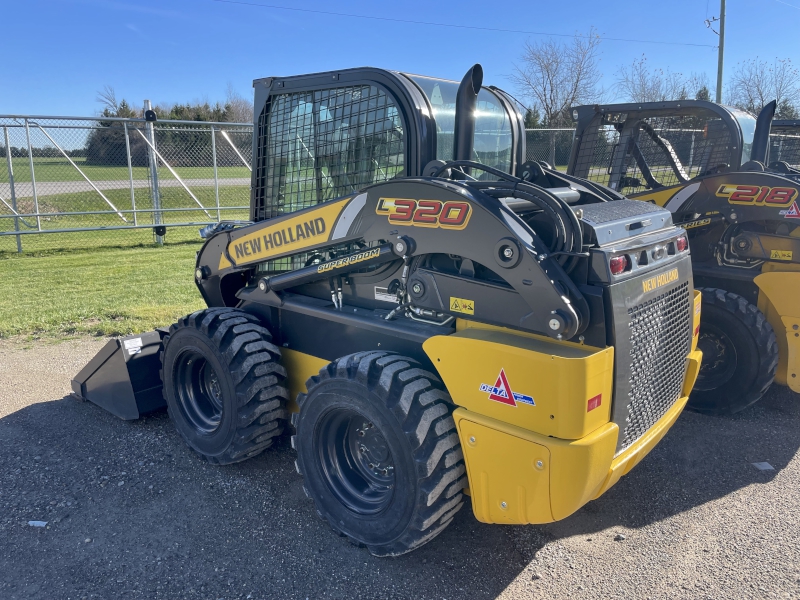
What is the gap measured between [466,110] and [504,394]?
4.69 ft

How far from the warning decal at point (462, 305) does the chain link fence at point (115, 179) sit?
10.0 m

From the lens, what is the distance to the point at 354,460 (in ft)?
10.8

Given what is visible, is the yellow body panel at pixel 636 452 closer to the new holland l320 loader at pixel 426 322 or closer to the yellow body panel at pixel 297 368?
the new holland l320 loader at pixel 426 322

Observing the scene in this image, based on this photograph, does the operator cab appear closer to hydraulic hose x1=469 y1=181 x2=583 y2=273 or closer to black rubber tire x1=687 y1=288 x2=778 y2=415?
black rubber tire x1=687 y1=288 x2=778 y2=415

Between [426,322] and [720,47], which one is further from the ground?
[720,47]

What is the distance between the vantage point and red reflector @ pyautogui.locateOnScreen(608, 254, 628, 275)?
103 inches

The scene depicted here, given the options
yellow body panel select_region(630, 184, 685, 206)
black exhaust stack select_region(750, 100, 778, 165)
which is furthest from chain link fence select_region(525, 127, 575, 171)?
yellow body panel select_region(630, 184, 685, 206)

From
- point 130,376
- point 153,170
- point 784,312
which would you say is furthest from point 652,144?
point 153,170

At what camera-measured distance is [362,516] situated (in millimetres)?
3053

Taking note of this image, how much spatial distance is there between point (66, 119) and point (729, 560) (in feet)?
39.2

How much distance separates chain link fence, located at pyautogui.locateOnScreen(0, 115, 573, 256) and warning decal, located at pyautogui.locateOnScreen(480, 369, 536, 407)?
1045 cm

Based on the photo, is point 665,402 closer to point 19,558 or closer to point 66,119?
point 19,558

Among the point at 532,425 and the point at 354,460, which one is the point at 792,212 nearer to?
Answer: the point at 532,425

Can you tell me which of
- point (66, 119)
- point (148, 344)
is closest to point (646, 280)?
point (148, 344)
